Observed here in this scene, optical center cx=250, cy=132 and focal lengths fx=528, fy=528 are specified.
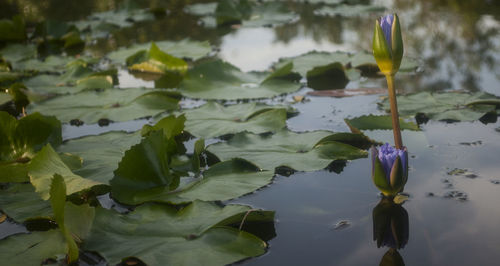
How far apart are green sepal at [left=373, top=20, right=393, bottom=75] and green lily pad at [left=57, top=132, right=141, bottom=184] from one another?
2.55 feet

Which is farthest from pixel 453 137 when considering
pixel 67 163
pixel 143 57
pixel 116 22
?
pixel 116 22

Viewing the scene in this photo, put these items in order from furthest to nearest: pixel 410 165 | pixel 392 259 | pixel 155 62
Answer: pixel 155 62
pixel 410 165
pixel 392 259

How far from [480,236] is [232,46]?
7.67ft

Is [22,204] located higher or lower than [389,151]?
lower

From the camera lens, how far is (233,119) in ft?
6.19

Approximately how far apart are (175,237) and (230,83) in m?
1.32

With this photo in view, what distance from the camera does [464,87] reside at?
2238mm

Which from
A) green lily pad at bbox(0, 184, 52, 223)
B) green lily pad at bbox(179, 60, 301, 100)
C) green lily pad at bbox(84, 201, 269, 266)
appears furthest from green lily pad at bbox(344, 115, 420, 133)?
green lily pad at bbox(0, 184, 52, 223)

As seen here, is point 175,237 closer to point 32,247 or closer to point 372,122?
point 32,247

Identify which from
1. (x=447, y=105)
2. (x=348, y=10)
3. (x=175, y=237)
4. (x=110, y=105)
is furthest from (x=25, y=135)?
(x=348, y=10)

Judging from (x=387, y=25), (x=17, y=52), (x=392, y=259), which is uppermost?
(x=387, y=25)

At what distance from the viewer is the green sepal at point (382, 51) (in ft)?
4.25

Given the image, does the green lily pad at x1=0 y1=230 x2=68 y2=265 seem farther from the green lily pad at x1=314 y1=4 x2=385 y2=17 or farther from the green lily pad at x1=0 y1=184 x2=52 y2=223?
the green lily pad at x1=314 y1=4 x2=385 y2=17

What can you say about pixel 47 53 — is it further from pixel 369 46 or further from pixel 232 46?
pixel 369 46
